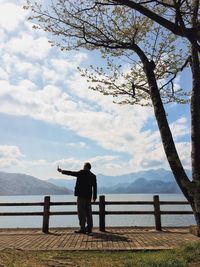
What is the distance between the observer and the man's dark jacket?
15039mm

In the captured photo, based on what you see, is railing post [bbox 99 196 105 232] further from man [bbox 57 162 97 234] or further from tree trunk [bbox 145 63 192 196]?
tree trunk [bbox 145 63 192 196]

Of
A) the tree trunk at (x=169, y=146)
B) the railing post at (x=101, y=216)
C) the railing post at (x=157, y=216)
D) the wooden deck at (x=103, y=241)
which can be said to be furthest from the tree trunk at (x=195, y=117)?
the railing post at (x=101, y=216)

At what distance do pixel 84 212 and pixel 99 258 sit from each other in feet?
17.9

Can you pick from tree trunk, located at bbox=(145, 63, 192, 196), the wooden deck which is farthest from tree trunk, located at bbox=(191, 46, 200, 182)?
the wooden deck

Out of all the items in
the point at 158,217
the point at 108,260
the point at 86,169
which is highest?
the point at 86,169

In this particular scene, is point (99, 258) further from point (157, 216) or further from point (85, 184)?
point (157, 216)

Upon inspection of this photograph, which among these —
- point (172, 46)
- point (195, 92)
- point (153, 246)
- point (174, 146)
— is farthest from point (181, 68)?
point (153, 246)

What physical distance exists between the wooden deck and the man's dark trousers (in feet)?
1.54

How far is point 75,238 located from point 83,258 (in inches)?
153

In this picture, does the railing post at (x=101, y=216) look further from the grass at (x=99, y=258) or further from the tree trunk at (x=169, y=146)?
the grass at (x=99, y=258)

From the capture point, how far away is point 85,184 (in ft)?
49.5

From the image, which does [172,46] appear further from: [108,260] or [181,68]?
[108,260]

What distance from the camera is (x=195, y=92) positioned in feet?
41.5

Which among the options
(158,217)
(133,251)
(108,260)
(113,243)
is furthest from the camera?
(158,217)
